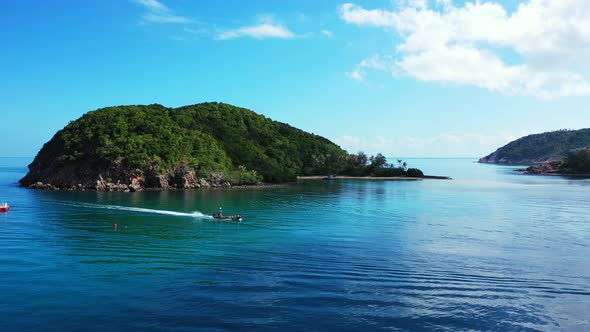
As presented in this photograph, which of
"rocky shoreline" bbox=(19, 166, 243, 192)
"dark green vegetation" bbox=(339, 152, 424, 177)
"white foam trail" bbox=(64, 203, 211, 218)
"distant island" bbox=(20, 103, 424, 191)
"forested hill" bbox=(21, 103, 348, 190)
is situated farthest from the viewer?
"dark green vegetation" bbox=(339, 152, 424, 177)

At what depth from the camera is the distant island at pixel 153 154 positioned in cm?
10619

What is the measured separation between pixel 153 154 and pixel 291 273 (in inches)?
3651

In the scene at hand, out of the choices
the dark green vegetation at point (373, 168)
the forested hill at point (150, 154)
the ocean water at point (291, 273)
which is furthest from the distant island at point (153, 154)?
the ocean water at point (291, 273)

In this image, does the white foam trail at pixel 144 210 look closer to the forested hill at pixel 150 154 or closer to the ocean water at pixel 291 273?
the ocean water at pixel 291 273

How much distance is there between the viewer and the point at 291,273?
29500 millimetres

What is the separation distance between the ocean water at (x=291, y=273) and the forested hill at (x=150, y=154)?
4798 cm

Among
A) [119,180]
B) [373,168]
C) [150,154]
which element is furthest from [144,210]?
[373,168]

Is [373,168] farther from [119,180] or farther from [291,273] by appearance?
[291,273]

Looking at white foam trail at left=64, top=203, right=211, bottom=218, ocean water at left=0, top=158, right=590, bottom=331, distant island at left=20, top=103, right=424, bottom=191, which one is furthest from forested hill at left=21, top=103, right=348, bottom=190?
ocean water at left=0, top=158, right=590, bottom=331

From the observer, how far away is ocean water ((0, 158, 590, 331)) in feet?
71.4

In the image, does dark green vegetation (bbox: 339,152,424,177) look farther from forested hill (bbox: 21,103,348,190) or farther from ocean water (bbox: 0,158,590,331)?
ocean water (bbox: 0,158,590,331)

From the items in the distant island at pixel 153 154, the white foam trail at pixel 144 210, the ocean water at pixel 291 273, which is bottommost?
the ocean water at pixel 291 273

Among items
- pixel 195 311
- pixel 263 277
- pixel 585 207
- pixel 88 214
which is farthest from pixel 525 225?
pixel 88 214

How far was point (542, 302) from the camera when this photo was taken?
24.9 m
